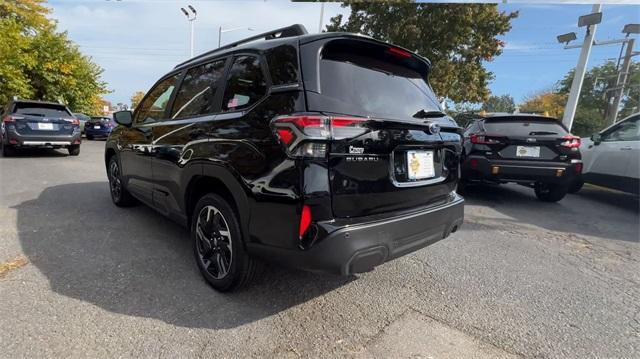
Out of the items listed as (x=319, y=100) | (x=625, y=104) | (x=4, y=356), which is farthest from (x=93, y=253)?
(x=625, y=104)

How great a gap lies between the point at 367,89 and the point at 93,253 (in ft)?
9.46

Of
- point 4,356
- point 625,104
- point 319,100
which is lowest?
point 4,356

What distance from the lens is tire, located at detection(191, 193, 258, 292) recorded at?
2406 millimetres

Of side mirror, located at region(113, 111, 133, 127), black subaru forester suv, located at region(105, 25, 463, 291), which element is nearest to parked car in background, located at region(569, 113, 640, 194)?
black subaru forester suv, located at region(105, 25, 463, 291)

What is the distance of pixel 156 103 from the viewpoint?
153 inches

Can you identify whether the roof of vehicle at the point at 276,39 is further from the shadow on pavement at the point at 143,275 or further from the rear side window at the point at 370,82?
the shadow on pavement at the point at 143,275

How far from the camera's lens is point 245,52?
2600 mm

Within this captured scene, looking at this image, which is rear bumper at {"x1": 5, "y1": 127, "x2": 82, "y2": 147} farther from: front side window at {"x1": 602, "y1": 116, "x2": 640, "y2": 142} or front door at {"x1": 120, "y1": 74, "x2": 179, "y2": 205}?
front side window at {"x1": 602, "y1": 116, "x2": 640, "y2": 142}

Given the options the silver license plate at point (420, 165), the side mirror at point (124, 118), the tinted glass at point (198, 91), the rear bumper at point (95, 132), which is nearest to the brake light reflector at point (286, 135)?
the silver license plate at point (420, 165)

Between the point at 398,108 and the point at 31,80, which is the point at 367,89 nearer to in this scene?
the point at 398,108

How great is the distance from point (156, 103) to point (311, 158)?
8.88 ft

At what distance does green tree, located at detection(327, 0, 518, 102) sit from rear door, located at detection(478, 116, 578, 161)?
12211mm

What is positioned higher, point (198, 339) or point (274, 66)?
point (274, 66)

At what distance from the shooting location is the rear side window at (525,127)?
555 centimetres
